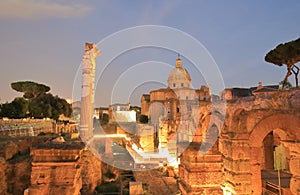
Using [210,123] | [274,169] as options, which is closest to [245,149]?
[210,123]

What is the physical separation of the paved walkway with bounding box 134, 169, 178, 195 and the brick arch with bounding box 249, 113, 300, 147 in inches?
238

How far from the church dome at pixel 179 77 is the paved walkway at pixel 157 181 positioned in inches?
1153

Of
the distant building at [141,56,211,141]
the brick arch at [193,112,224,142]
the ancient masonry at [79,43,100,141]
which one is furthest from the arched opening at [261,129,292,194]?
the distant building at [141,56,211,141]

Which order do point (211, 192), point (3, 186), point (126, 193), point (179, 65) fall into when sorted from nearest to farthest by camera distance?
1. point (211, 192)
2. point (3, 186)
3. point (126, 193)
4. point (179, 65)

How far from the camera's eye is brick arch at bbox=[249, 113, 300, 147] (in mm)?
5920

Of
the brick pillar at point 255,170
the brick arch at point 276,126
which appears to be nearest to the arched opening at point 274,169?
the brick pillar at point 255,170

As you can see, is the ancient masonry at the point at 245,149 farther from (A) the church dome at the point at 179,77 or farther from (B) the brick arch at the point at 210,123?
(A) the church dome at the point at 179,77

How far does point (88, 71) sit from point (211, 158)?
1494cm

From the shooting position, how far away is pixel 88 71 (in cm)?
1880

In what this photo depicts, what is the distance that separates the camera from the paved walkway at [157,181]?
467 inches

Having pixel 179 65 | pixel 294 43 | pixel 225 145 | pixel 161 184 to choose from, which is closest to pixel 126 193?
pixel 161 184

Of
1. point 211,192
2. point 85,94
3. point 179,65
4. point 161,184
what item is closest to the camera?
point 211,192

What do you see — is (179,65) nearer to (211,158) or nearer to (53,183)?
(211,158)

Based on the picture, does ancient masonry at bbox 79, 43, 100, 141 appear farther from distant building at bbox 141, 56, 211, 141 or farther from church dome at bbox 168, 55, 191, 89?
church dome at bbox 168, 55, 191, 89
